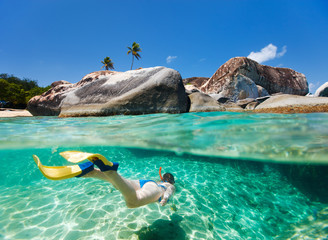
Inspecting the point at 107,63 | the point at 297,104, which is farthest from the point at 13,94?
the point at 297,104

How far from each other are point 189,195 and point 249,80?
14.4 m

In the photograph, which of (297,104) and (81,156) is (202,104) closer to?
(297,104)

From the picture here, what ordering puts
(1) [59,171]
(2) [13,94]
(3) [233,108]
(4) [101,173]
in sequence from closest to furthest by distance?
(1) [59,171] → (4) [101,173] → (3) [233,108] → (2) [13,94]

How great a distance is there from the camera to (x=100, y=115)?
8219mm

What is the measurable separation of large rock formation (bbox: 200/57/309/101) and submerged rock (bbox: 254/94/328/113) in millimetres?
5339

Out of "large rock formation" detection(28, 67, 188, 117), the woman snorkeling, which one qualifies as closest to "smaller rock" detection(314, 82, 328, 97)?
"large rock formation" detection(28, 67, 188, 117)

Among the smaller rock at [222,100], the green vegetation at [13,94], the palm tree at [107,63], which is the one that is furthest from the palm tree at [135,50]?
the smaller rock at [222,100]

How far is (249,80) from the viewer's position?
15.4m

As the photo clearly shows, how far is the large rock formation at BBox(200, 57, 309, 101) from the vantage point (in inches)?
599

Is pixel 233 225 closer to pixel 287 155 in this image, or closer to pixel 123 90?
pixel 287 155

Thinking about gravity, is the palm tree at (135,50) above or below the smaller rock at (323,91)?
above

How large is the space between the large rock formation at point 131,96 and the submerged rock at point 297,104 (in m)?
5.01

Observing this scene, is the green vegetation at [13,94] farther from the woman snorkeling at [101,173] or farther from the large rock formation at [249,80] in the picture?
the woman snorkeling at [101,173]

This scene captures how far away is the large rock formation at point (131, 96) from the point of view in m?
8.12
